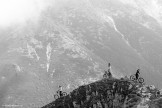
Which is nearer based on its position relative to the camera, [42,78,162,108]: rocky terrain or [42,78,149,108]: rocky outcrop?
[42,78,162,108]: rocky terrain

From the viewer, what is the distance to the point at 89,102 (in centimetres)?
10150

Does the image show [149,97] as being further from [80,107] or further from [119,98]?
[80,107]

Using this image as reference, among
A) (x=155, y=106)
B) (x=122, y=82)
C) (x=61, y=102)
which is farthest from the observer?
(x=61, y=102)

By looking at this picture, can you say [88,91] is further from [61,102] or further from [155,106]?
[155,106]

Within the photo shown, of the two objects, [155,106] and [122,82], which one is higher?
[122,82]

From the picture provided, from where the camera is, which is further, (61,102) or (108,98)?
(61,102)

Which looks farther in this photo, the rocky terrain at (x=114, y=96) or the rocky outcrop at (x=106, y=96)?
the rocky outcrop at (x=106, y=96)

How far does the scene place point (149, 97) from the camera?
9475 cm

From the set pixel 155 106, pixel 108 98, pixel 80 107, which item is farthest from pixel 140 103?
pixel 80 107

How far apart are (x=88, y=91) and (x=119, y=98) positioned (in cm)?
1362

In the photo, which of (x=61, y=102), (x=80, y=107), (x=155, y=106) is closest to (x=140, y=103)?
(x=155, y=106)

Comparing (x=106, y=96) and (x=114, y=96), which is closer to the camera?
(x=114, y=96)

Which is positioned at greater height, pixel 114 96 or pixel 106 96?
pixel 106 96

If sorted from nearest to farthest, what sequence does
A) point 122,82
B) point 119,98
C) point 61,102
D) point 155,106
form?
point 155,106 < point 119,98 < point 122,82 < point 61,102
